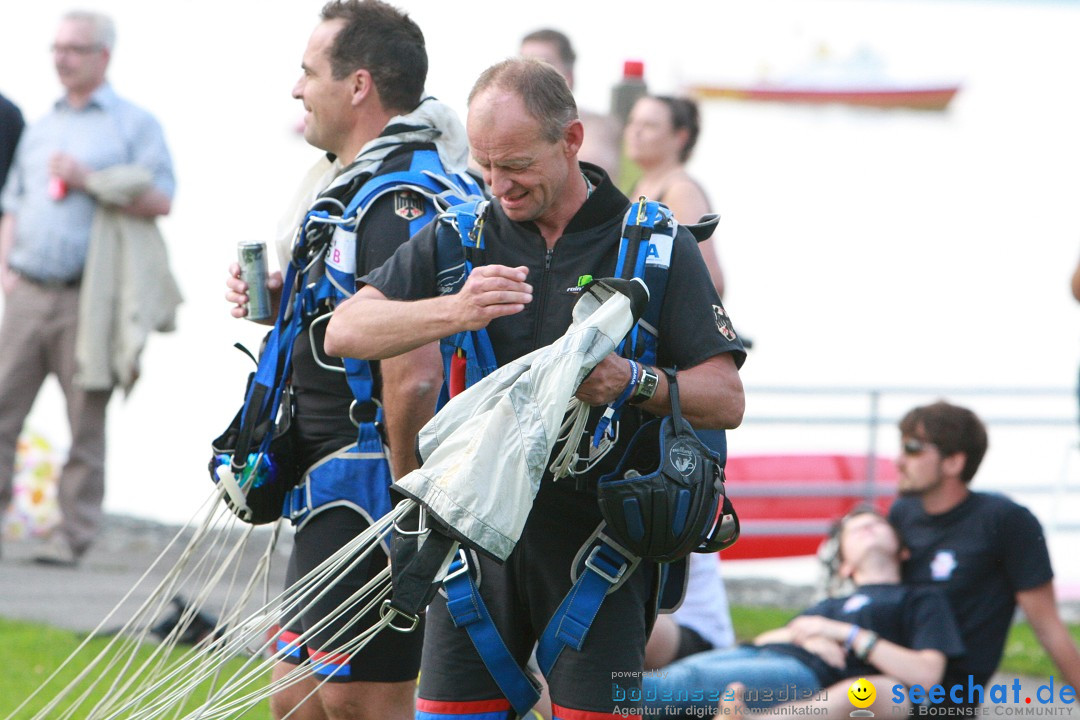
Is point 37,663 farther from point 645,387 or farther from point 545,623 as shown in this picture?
point 645,387

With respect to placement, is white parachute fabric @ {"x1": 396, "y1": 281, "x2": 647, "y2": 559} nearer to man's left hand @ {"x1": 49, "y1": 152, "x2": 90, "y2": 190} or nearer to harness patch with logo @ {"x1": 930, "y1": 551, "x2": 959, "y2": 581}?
harness patch with logo @ {"x1": 930, "y1": 551, "x2": 959, "y2": 581}

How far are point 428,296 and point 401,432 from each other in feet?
1.39

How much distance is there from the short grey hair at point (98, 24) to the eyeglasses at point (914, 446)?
15.6ft

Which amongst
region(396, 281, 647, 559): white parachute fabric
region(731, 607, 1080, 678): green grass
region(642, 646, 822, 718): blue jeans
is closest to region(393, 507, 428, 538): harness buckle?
region(396, 281, 647, 559): white parachute fabric

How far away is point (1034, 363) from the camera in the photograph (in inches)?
794

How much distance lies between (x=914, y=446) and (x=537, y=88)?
9.36 feet

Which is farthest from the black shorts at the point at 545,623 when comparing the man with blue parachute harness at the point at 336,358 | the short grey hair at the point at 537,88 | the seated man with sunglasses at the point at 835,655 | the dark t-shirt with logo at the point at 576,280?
the seated man with sunglasses at the point at 835,655

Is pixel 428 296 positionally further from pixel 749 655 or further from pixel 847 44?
pixel 847 44

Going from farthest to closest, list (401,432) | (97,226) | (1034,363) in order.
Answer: (1034,363) < (97,226) < (401,432)

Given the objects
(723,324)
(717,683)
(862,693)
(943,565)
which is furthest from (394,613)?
(943,565)

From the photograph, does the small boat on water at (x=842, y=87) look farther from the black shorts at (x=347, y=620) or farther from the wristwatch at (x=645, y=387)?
the wristwatch at (x=645, y=387)

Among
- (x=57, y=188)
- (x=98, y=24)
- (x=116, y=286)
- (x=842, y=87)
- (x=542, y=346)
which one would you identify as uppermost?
(x=842, y=87)

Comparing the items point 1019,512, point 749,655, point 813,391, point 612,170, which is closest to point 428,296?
point 749,655

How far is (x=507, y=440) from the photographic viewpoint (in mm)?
3035
